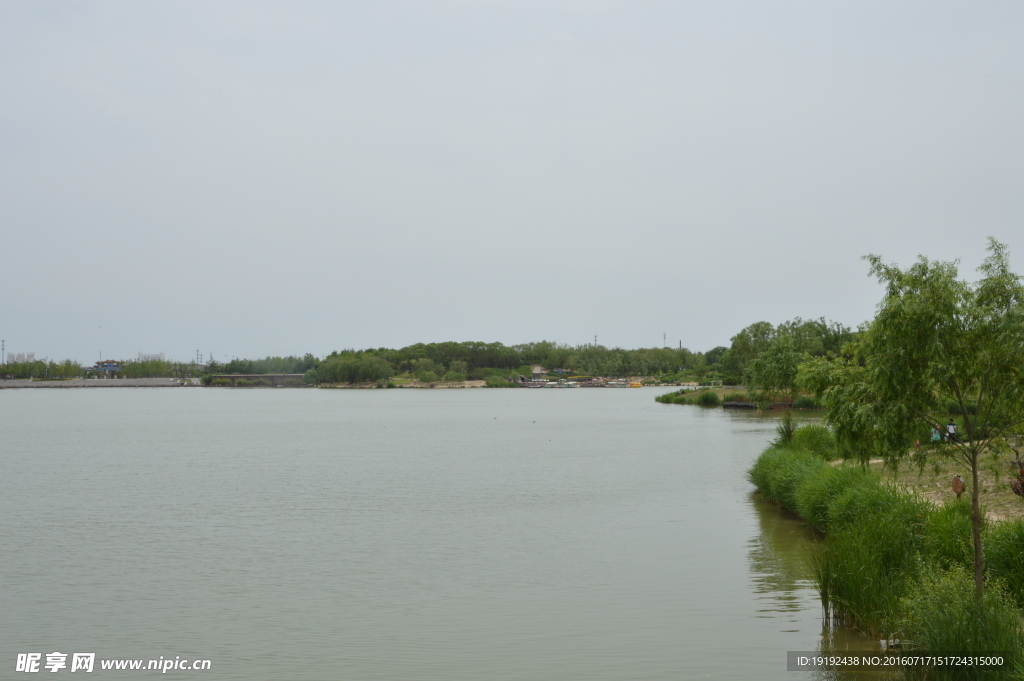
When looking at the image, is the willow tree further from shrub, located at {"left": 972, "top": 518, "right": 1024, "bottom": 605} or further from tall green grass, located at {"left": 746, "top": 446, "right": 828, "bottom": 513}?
tall green grass, located at {"left": 746, "top": 446, "right": 828, "bottom": 513}

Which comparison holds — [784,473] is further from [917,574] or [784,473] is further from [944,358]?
[944,358]

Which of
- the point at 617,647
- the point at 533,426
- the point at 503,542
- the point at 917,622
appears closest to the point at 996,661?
the point at 917,622

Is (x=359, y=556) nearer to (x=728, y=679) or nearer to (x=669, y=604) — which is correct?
(x=669, y=604)

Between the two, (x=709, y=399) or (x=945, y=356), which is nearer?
(x=945, y=356)

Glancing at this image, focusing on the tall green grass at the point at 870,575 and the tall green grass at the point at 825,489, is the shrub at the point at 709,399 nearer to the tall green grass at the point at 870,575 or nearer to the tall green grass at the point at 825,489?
the tall green grass at the point at 825,489

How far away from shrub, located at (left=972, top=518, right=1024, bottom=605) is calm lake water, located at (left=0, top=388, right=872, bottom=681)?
9.17ft

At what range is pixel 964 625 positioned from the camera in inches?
351

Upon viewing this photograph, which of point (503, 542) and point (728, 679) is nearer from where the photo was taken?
point (728, 679)

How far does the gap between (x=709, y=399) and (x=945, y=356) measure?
102559 mm

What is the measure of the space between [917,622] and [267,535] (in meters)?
18.2

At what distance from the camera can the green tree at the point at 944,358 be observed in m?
9.32

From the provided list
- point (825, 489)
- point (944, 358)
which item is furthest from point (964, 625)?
point (825, 489)

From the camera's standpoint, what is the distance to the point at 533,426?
77.6 metres

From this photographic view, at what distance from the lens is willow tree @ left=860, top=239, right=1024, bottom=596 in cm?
933
